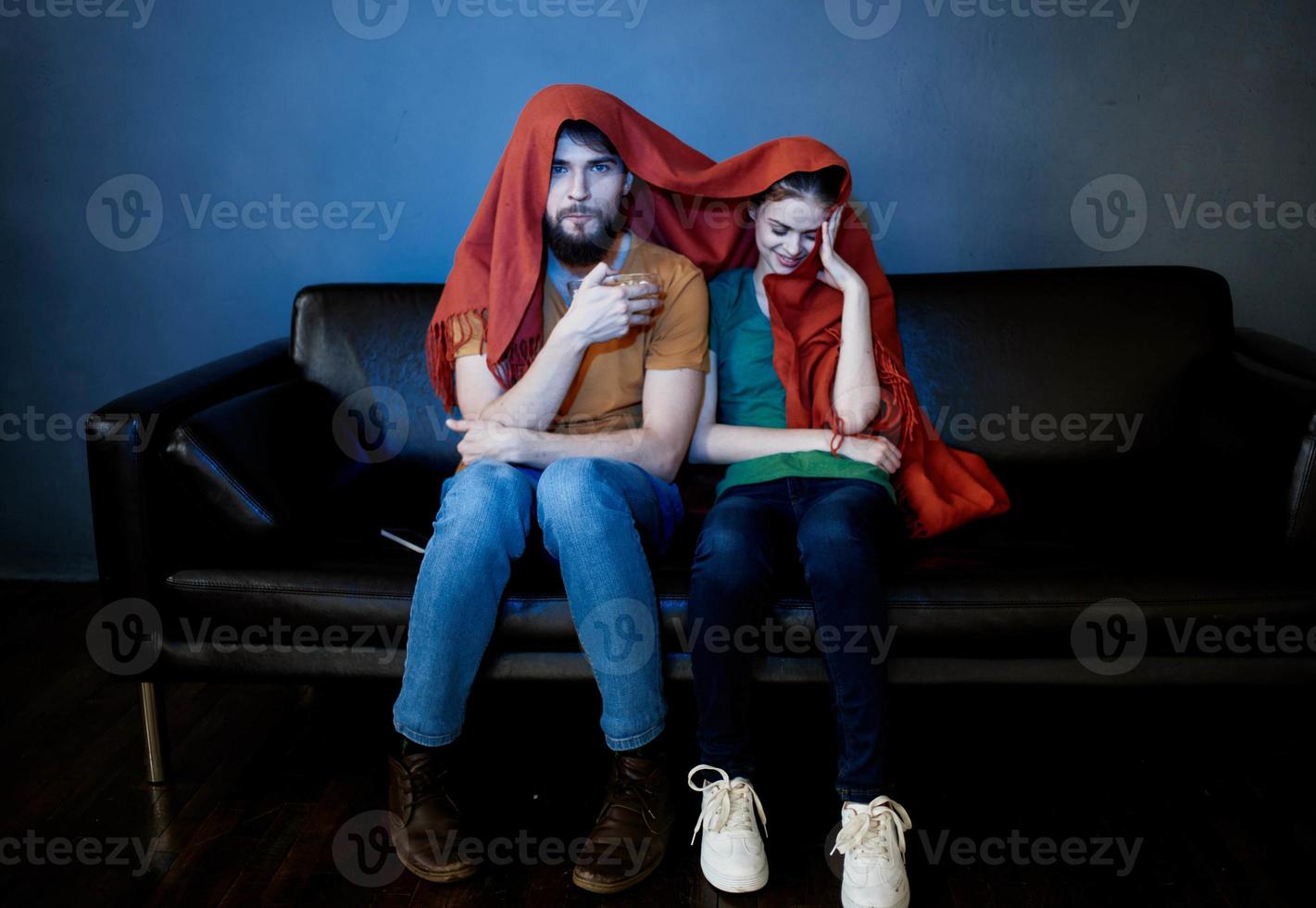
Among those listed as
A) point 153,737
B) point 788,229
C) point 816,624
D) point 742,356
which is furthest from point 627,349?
point 153,737

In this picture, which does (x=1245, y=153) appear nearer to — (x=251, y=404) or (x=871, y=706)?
(x=871, y=706)

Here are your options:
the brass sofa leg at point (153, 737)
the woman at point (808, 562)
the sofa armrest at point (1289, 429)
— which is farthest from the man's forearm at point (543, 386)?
the sofa armrest at point (1289, 429)

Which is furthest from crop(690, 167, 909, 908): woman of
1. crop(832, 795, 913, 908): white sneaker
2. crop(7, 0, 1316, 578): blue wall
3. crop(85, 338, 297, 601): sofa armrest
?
crop(85, 338, 297, 601): sofa armrest

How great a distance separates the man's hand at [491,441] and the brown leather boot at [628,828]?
19.8 inches

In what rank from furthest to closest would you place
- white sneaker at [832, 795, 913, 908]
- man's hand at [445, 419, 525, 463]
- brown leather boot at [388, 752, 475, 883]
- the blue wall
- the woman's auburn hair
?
1. the blue wall
2. the woman's auburn hair
3. man's hand at [445, 419, 525, 463]
4. brown leather boot at [388, 752, 475, 883]
5. white sneaker at [832, 795, 913, 908]

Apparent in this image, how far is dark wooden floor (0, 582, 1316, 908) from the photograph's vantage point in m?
1.51

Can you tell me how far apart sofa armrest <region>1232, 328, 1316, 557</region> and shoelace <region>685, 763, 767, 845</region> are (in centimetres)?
91

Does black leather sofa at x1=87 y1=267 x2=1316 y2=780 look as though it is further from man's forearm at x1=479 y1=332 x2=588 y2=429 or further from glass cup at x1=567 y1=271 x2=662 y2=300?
glass cup at x1=567 y1=271 x2=662 y2=300

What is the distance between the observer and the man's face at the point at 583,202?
1.76m

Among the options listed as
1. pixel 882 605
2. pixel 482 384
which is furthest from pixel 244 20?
pixel 882 605

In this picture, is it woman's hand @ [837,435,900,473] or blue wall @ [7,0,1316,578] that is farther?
blue wall @ [7,0,1316,578]

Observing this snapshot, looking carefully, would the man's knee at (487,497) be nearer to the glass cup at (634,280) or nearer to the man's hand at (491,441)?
the man's hand at (491,441)

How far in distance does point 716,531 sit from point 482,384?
0.51 meters

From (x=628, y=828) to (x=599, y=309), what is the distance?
811mm
